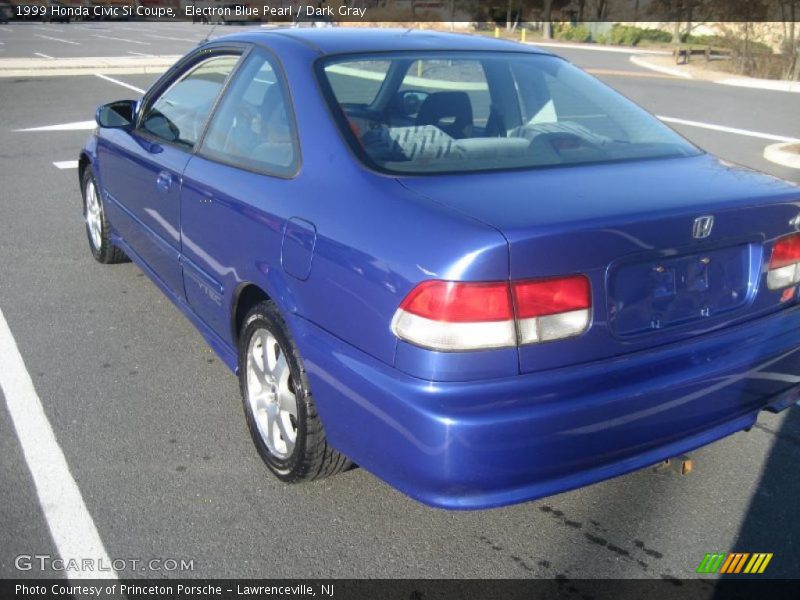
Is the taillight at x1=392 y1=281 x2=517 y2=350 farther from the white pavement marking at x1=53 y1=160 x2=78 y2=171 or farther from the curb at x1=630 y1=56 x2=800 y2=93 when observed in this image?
the curb at x1=630 y1=56 x2=800 y2=93

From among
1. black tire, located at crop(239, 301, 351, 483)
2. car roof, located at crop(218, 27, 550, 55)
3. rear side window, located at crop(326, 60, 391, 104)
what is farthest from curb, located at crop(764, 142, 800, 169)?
black tire, located at crop(239, 301, 351, 483)

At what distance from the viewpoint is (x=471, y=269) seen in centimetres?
227

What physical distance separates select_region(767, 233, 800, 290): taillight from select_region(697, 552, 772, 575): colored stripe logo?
0.90 meters

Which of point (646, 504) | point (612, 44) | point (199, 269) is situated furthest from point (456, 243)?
point (612, 44)

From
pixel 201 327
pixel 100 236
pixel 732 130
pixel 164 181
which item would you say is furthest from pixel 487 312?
pixel 732 130

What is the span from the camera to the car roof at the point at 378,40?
3391 mm

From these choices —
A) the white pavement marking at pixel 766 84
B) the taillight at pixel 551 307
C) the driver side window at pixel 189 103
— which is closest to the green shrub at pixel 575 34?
the white pavement marking at pixel 766 84

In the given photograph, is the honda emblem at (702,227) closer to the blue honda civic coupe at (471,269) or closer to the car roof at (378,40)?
the blue honda civic coupe at (471,269)

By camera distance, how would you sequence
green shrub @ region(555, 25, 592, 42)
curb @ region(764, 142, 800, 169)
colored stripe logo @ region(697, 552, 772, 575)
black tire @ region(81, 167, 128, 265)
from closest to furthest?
colored stripe logo @ region(697, 552, 772, 575), black tire @ region(81, 167, 128, 265), curb @ region(764, 142, 800, 169), green shrub @ region(555, 25, 592, 42)

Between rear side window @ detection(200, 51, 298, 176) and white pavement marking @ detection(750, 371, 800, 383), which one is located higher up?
rear side window @ detection(200, 51, 298, 176)

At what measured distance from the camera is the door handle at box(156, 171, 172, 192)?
3.90 m

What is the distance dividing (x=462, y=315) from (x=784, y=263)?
4.17 feet

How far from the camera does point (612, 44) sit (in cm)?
4266

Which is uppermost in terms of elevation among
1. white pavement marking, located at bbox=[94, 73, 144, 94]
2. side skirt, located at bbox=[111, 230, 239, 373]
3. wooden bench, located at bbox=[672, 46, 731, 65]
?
wooden bench, located at bbox=[672, 46, 731, 65]
